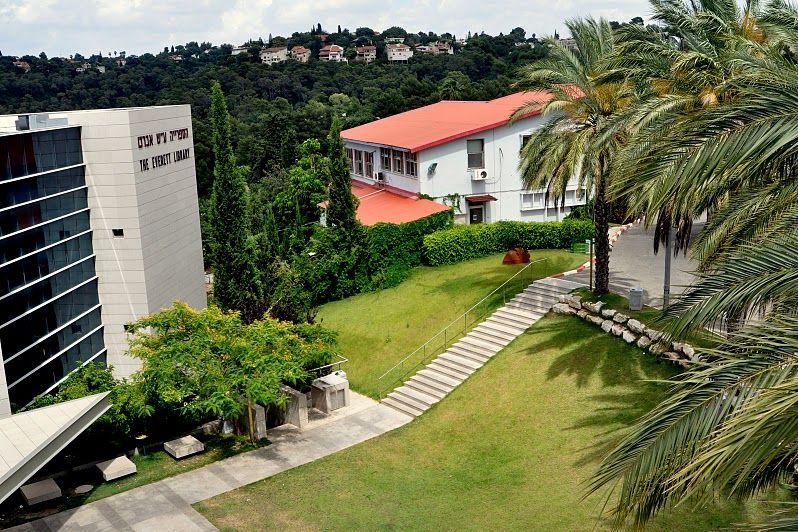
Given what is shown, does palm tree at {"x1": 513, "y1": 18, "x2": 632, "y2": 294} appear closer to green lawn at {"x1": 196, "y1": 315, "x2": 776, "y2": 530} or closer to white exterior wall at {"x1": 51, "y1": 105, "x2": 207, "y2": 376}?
green lawn at {"x1": 196, "y1": 315, "x2": 776, "y2": 530}

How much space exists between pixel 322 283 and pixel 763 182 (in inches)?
1081

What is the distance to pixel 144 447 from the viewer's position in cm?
2486

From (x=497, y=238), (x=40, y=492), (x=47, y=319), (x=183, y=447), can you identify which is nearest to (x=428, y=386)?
(x=183, y=447)

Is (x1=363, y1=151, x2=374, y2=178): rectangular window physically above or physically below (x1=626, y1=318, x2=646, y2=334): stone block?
above

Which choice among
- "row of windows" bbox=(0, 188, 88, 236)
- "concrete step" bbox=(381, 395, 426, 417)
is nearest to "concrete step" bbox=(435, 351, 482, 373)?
"concrete step" bbox=(381, 395, 426, 417)

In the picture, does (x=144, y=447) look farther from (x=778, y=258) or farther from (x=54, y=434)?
(x=778, y=258)

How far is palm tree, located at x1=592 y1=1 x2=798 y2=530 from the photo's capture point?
236 inches

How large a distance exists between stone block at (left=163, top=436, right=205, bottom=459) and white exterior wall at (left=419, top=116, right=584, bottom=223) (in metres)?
21.8

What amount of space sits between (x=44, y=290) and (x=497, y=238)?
69.4 feet

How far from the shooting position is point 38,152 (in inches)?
1014

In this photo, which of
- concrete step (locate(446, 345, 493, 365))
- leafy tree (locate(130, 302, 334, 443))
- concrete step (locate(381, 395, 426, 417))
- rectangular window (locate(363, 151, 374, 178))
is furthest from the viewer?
rectangular window (locate(363, 151, 374, 178))

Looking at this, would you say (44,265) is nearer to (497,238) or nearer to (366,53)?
(497,238)

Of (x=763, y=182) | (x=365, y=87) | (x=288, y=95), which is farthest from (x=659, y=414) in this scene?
(x=288, y=95)

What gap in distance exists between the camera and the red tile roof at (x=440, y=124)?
42438 mm
